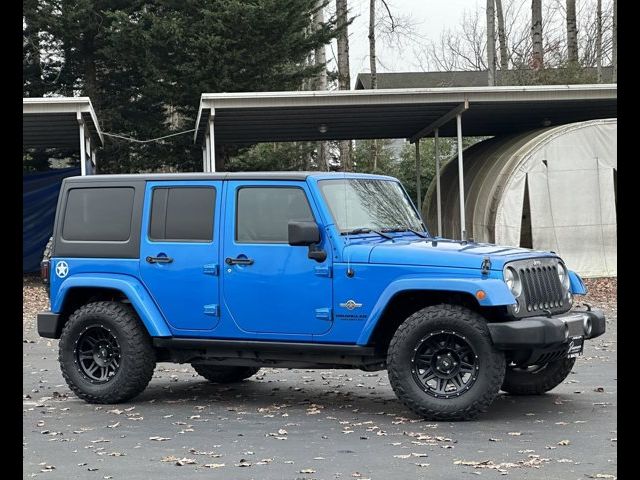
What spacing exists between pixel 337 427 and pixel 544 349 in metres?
1.68

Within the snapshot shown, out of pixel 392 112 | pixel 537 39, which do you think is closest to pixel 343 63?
pixel 537 39

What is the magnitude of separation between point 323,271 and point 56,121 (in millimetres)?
16078

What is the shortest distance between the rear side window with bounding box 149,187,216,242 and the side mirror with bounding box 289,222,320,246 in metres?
0.98

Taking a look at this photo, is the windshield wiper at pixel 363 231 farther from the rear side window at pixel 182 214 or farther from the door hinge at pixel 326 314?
the rear side window at pixel 182 214

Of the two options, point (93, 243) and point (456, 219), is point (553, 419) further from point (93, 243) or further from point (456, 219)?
point (456, 219)

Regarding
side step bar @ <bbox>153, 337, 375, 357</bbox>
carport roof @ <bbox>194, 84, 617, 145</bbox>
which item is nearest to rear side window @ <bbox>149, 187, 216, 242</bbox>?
side step bar @ <bbox>153, 337, 375, 357</bbox>

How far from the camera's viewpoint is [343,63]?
36719 mm

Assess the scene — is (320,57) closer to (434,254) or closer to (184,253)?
(184,253)

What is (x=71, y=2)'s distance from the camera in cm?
3247

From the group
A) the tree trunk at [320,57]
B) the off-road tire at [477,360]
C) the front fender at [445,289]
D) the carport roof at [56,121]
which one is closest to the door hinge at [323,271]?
the front fender at [445,289]

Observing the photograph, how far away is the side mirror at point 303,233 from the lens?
8.81 meters

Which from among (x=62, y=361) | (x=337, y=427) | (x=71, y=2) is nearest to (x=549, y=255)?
(x=337, y=427)

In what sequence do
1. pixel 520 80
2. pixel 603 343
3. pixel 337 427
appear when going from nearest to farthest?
pixel 337 427 < pixel 603 343 < pixel 520 80
